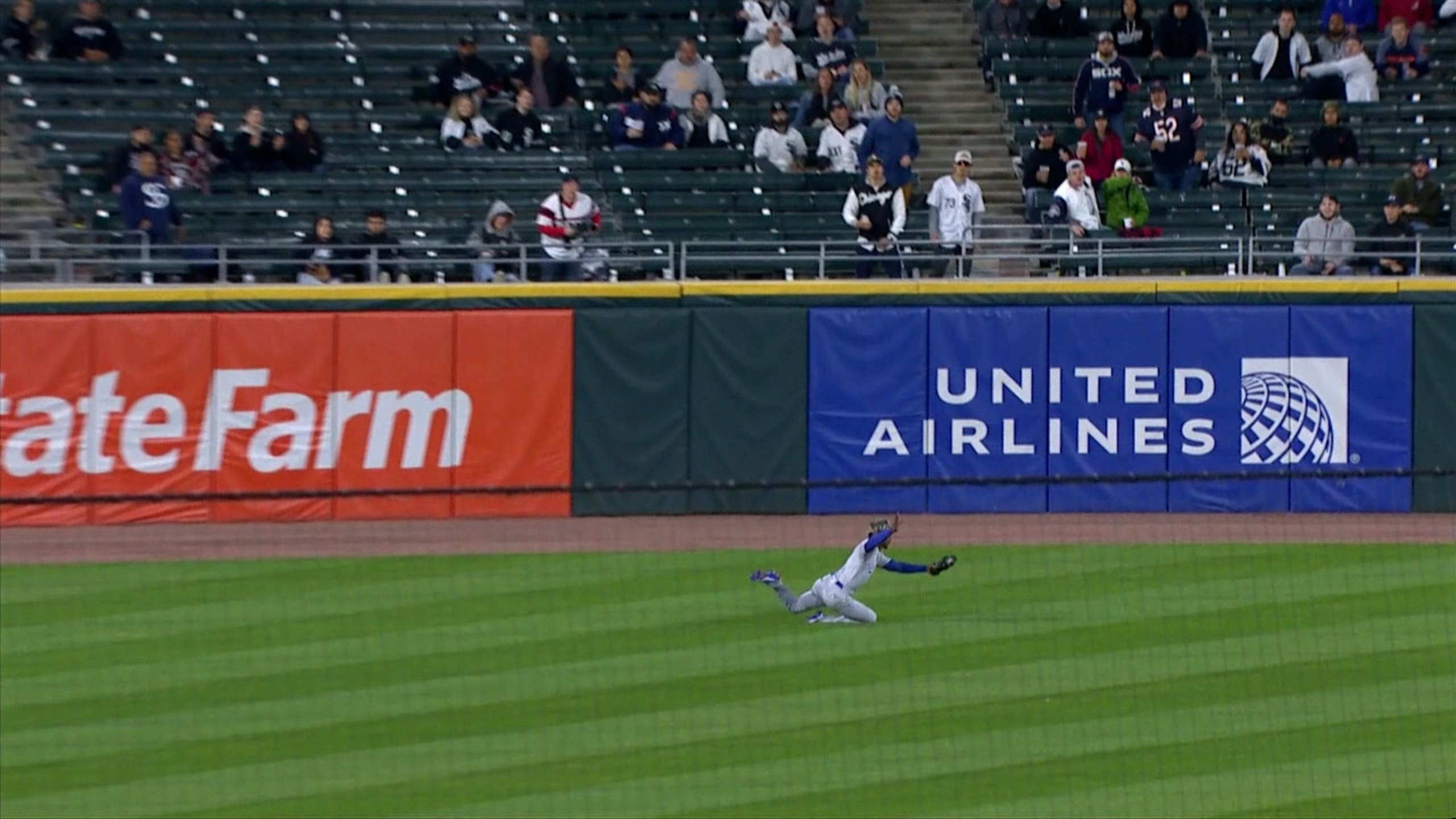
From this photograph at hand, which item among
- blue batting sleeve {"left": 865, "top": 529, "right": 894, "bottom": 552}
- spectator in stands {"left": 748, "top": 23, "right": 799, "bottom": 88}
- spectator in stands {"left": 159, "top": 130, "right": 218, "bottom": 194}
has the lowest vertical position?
blue batting sleeve {"left": 865, "top": 529, "right": 894, "bottom": 552}

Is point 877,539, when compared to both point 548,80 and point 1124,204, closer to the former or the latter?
point 1124,204

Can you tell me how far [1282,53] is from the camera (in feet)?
86.9

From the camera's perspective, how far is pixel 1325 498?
23484mm

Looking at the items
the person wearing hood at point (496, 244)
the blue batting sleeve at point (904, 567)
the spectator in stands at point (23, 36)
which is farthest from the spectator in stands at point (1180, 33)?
the spectator in stands at point (23, 36)

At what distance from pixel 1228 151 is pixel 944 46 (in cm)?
440

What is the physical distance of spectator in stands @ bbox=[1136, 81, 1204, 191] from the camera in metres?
24.9

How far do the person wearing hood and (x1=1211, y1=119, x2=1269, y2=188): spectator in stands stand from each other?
24.6 ft

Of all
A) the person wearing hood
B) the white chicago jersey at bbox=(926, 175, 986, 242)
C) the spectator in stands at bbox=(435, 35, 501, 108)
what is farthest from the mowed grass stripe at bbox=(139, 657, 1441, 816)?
the spectator in stands at bbox=(435, 35, 501, 108)

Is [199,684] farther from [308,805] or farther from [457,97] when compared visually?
[457,97]

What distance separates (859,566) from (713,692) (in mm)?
2499

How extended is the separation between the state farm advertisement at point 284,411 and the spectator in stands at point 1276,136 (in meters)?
7.89

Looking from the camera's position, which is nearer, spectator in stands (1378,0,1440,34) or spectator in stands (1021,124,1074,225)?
spectator in stands (1021,124,1074,225)

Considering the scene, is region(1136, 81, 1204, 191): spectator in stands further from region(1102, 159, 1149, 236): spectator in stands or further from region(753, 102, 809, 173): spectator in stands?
region(753, 102, 809, 173): spectator in stands

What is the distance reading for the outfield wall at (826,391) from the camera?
2258 centimetres
